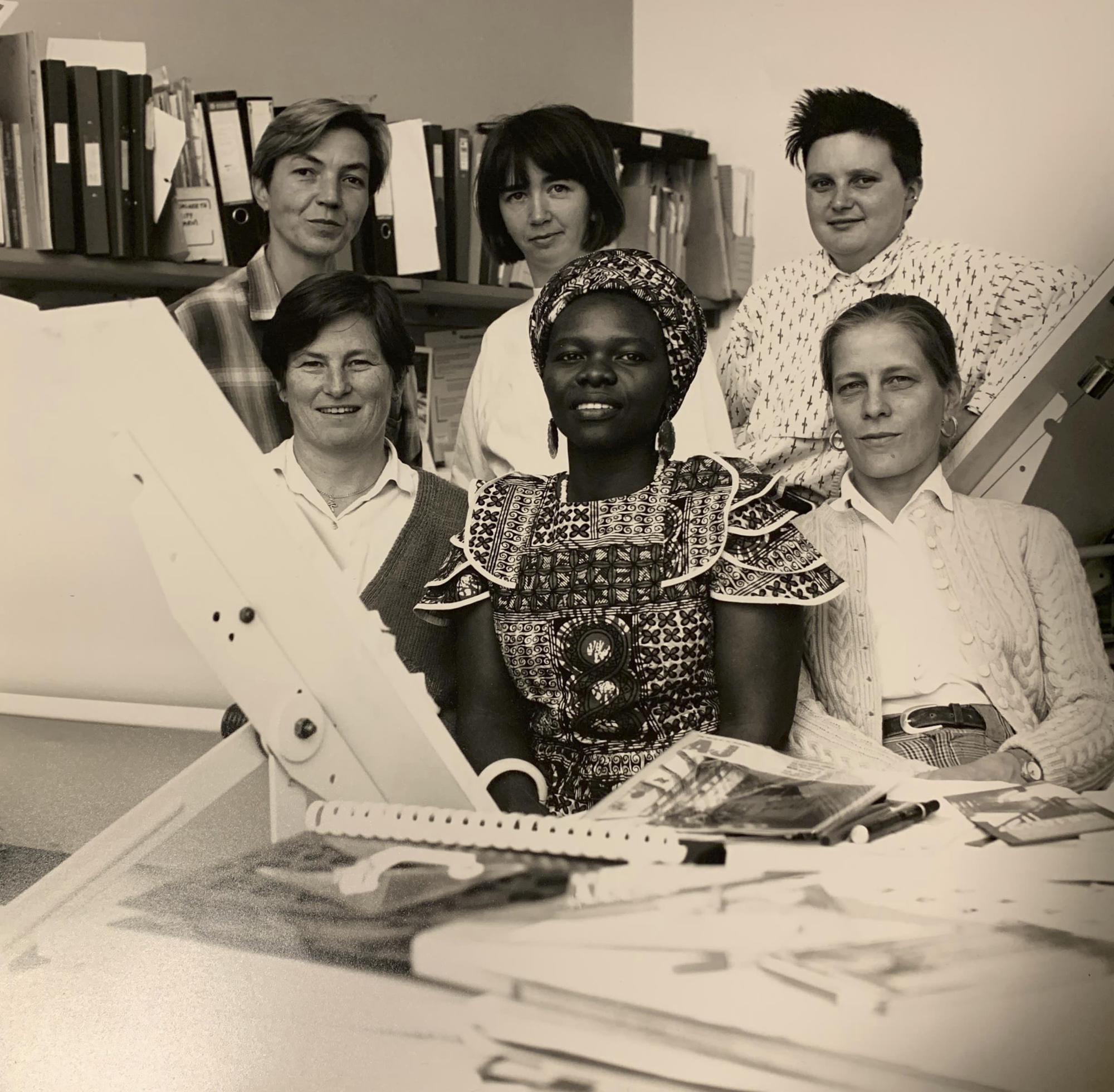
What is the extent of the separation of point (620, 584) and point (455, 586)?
6.4 inches

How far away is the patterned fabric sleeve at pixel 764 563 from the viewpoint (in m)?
1.14

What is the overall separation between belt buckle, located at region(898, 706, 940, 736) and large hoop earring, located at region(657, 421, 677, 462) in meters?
0.33

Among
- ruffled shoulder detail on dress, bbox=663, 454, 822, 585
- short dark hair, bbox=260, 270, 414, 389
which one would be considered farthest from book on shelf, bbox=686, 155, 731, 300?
short dark hair, bbox=260, 270, 414, 389

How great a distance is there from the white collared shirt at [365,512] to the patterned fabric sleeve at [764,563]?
0.34 metres

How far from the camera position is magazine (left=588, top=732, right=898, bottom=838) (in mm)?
1023

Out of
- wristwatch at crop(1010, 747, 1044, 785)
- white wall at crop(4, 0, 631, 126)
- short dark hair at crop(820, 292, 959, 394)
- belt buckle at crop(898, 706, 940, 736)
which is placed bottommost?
wristwatch at crop(1010, 747, 1044, 785)

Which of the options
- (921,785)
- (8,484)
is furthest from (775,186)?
(8,484)

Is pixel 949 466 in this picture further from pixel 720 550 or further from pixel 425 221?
pixel 425 221

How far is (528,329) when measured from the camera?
1.21 meters

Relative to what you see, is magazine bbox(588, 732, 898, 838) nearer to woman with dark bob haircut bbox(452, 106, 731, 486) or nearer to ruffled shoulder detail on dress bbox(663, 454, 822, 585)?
ruffled shoulder detail on dress bbox(663, 454, 822, 585)

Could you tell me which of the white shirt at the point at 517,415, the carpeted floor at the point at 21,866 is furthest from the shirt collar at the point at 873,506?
the carpeted floor at the point at 21,866

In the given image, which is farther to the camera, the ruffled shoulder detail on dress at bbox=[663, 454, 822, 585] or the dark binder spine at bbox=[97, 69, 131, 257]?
the dark binder spine at bbox=[97, 69, 131, 257]

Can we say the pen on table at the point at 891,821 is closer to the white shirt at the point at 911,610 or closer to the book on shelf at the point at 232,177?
the white shirt at the point at 911,610

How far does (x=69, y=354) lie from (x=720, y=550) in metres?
0.60
